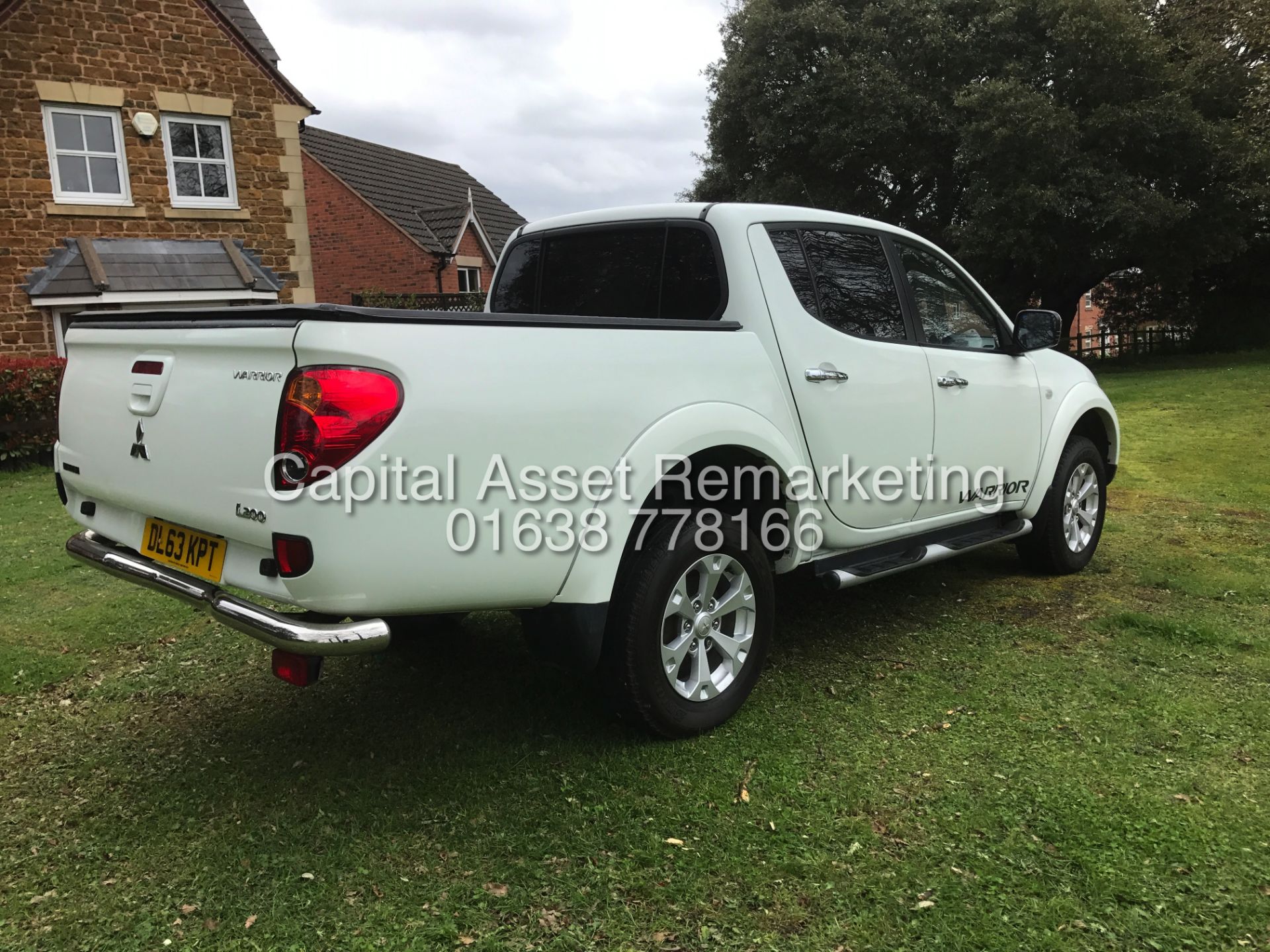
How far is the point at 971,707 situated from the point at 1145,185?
62.5 ft

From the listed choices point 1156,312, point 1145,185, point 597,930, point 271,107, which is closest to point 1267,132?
point 1145,185

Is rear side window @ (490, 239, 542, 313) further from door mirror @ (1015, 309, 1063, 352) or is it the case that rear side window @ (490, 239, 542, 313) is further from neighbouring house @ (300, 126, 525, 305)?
neighbouring house @ (300, 126, 525, 305)

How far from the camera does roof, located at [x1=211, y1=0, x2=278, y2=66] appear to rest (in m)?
14.3

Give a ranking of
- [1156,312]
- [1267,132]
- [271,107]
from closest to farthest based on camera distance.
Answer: [271,107]
[1267,132]
[1156,312]

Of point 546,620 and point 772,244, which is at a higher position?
point 772,244

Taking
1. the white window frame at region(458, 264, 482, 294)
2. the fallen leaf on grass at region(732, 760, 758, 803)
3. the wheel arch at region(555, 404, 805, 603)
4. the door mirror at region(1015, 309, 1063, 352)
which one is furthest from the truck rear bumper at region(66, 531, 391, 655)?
the white window frame at region(458, 264, 482, 294)

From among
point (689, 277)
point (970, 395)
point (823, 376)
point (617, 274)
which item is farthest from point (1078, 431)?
point (617, 274)

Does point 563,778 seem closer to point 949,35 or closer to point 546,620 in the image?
point 546,620

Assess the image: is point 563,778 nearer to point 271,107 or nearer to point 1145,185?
point 271,107

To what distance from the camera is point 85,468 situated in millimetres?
3236

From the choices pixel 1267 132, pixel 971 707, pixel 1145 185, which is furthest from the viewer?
pixel 1145 185

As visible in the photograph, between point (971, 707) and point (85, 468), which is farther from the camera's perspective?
point (971, 707)

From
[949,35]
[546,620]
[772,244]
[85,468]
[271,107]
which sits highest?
[949,35]

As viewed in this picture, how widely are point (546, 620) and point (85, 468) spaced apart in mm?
1734
